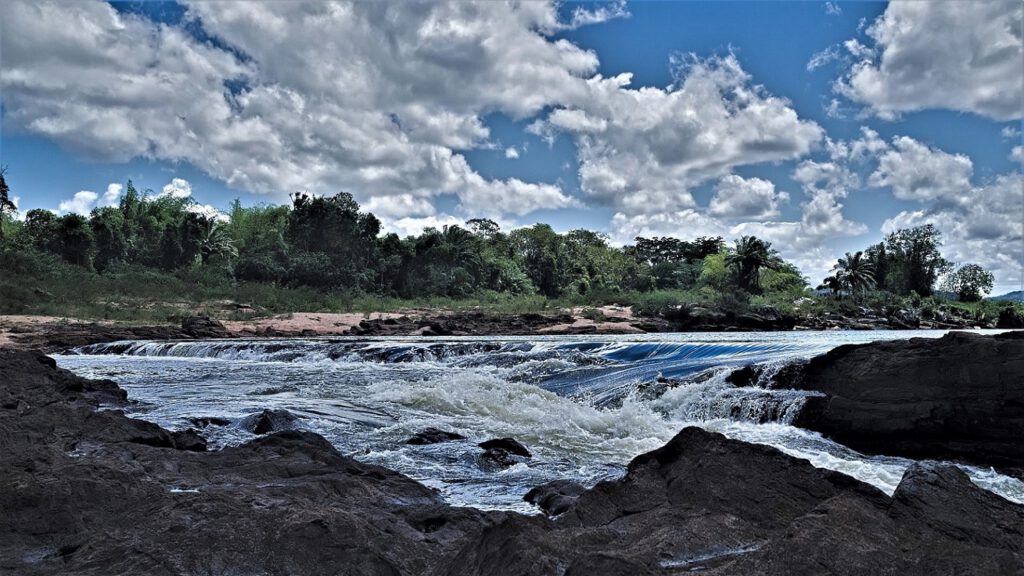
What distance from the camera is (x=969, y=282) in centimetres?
6106

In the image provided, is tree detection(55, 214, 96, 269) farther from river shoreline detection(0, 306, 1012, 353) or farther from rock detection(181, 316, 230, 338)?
rock detection(181, 316, 230, 338)

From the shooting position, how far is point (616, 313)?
3981 centimetres

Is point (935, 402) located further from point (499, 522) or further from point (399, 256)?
point (399, 256)

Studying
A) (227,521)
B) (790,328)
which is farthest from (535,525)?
(790,328)

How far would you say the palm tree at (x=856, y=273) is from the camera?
6159 cm

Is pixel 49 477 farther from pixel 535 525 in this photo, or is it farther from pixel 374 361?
pixel 374 361

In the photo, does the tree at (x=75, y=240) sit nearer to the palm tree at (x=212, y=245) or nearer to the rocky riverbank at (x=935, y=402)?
the palm tree at (x=212, y=245)

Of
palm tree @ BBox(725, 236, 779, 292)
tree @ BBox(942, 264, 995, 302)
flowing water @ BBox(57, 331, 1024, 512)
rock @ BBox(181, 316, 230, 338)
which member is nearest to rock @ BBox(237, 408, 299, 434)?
flowing water @ BBox(57, 331, 1024, 512)

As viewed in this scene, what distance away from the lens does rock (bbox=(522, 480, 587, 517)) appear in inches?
187

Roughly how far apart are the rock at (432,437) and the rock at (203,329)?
23009mm

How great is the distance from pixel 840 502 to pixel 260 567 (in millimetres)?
2485

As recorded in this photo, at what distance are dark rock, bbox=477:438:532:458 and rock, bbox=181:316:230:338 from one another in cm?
2415

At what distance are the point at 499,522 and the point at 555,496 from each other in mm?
2574

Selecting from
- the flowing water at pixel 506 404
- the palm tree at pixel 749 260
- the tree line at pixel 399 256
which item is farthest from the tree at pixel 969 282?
the flowing water at pixel 506 404
